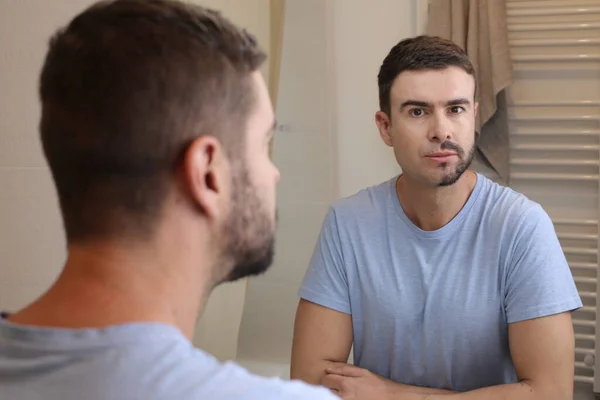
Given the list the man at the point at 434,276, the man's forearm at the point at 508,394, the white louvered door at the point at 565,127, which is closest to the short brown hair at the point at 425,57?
the man at the point at 434,276

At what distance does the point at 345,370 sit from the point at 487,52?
48.8 inches

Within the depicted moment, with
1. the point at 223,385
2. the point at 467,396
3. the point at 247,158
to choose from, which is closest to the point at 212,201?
the point at 247,158

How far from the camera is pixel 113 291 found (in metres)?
0.64

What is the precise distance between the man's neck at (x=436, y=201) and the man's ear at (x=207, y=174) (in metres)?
0.87

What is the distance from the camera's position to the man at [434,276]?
4.46 feet

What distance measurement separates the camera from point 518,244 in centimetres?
140

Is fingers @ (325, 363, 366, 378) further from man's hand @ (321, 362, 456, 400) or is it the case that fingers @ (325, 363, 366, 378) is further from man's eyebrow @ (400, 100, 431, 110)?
man's eyebrow @ (400, 100, 431, 110)

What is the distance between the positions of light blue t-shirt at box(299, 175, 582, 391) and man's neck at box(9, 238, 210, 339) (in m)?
0.84

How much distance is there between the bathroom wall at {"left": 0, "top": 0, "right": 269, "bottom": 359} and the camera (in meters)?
1.49

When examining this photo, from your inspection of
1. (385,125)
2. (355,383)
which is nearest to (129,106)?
(355,383)

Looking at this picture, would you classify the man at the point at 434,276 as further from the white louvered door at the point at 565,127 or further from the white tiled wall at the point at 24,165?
the white louvered door at the point at 565,127

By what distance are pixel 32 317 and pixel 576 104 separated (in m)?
2.00

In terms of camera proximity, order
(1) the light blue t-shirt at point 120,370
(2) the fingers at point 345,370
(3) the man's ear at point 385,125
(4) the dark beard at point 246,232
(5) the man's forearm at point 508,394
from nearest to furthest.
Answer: (1) the light blue t-shirt at point 120,370, (4) the dark beard at point 246,232, (5) the man's forearm at point 508,394, (2) the fingers at point 345,370, (3) the man's ear at point 385,125

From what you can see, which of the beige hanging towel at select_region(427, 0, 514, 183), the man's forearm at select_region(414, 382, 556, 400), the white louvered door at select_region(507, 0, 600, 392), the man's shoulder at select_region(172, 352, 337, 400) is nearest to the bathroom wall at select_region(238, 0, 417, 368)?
the beige hanging towel at select_region(427, 0, 514, 183)
